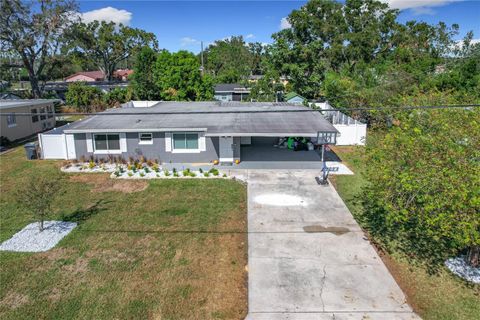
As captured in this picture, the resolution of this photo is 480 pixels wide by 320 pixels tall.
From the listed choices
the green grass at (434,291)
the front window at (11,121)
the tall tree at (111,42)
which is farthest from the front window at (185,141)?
the tall tree at (111,42)

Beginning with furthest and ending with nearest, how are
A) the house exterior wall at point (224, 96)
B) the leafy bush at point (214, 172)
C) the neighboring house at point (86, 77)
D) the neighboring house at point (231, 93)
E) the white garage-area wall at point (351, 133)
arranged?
the neighboring house at point (86, 77), the house exterior wall at point (224, 96), the neighboring house at point (231, 93), the white garage-area wall at point (351, 133), the leafy bush at point (214, 172)

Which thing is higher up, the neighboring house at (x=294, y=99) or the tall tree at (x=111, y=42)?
the tall tree at (x=111, y=42)

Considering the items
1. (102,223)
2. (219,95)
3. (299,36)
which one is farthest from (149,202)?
(299,36)

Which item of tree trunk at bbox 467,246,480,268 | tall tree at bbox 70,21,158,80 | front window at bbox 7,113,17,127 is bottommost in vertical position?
tree trunk at bbox 467,246,480,268

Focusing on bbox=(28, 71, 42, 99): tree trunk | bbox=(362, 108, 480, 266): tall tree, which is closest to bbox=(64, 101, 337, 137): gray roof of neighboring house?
Result: bbox=(362, 108, 480, 266): tall tree

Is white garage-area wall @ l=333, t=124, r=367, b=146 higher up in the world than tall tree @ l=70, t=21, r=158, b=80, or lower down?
lower down

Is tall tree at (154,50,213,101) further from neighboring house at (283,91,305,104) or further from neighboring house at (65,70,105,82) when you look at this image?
neighboring house at (65,70,105,82)

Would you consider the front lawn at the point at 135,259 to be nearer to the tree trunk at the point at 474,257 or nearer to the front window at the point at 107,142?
the front window at the point at 107,142

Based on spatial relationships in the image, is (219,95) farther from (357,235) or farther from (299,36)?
(357,235)
